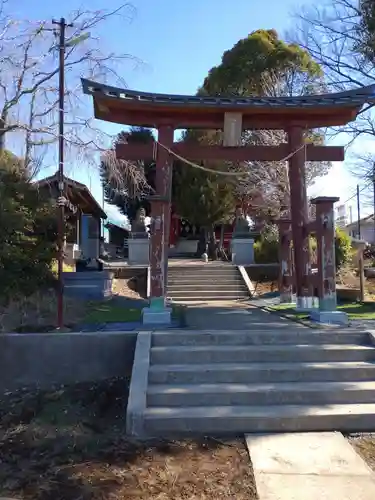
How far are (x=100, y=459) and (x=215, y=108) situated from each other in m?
6.72

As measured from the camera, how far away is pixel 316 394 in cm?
541

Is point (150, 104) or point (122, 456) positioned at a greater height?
point (150, 104)

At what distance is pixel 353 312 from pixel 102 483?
24.4 ft

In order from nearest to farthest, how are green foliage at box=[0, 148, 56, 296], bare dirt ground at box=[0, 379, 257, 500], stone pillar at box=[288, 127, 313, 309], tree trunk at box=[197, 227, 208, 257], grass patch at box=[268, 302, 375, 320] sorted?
bare dirt ground at box=[0, 379, 257, 500]
green foliage at box=[0, 148, 56, 296]
grass patch at box=[268, 302, 375, 320]
stone pillar at box=[288, 127, 313, 309]
tree trunk at box=[197, 227, 208, 257]

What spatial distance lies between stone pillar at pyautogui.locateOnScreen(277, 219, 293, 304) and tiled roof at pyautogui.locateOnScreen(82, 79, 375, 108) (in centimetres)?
291

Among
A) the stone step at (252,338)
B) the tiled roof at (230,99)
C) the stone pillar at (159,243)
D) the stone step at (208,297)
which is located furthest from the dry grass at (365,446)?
the stone step at (208,297)

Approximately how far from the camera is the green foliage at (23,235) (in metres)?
7.99

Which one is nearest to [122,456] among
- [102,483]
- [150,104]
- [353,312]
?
[102,483]

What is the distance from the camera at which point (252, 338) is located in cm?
667

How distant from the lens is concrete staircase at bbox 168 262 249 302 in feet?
43.2

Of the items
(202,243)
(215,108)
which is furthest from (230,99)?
(202,243)

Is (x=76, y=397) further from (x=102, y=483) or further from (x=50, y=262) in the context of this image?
(x=50, y=262)

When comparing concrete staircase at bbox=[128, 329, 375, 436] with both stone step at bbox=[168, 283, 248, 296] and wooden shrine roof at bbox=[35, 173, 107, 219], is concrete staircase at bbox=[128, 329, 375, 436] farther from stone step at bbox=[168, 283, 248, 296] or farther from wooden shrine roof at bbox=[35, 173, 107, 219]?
wooden shrine roof at bbox=[35, 173, 107, 219]

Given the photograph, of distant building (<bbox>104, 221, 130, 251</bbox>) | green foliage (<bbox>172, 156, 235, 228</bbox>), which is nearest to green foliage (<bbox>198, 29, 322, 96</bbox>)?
green foliage (<bbox>172, 156, 235, 228</bbox>)
